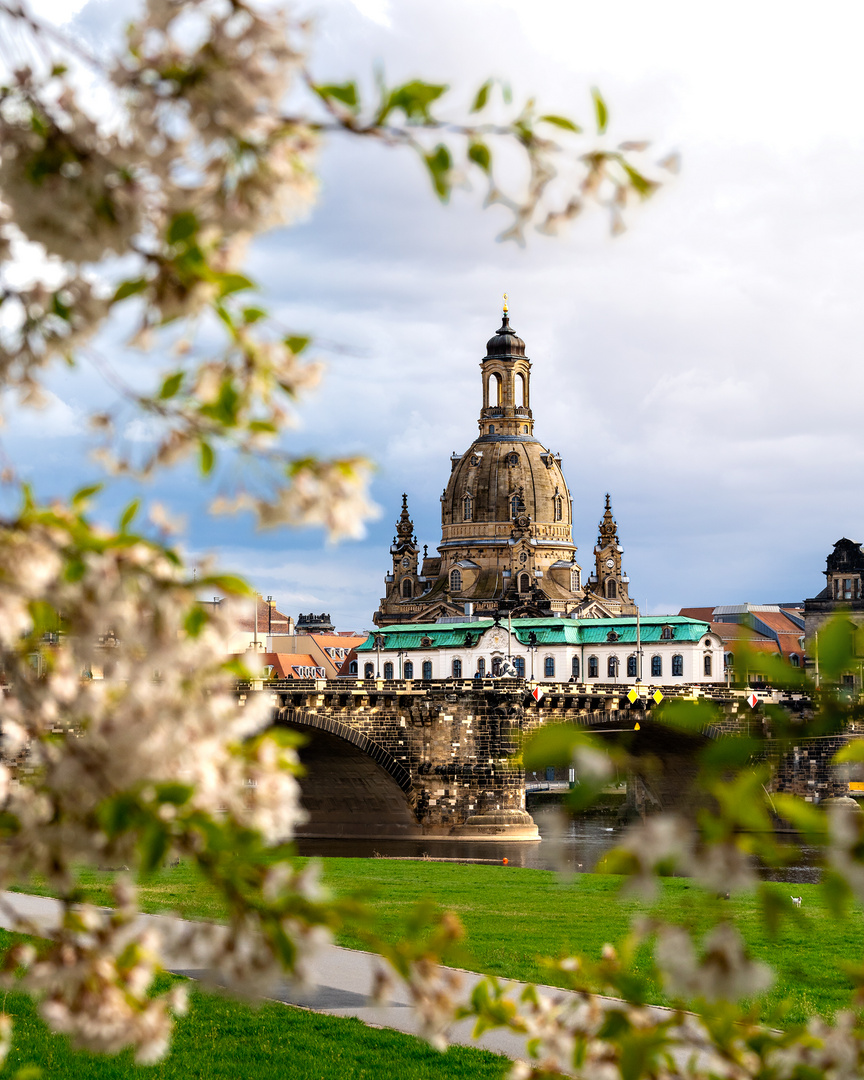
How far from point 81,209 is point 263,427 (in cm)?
50

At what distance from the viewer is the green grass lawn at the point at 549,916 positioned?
39.3 ft

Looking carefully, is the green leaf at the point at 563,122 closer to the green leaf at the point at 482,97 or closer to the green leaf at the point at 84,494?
the green leaf at the point at 482,97

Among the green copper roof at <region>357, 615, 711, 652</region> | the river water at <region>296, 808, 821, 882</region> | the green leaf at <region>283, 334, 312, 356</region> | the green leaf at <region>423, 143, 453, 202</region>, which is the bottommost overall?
the river water at <region>296, 808, 821, 882</region>

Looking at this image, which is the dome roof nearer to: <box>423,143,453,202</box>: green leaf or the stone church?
the stone church

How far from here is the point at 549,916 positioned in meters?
17.5

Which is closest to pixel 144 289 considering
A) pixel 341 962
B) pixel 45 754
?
pixel 45 754

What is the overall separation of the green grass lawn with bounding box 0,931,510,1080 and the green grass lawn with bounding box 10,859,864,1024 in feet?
2.71

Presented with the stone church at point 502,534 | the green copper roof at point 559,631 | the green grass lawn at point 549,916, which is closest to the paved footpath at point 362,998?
the green grass lawn at point 549,916

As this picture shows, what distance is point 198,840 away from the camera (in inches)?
90.8

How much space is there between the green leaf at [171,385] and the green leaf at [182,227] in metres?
0.25

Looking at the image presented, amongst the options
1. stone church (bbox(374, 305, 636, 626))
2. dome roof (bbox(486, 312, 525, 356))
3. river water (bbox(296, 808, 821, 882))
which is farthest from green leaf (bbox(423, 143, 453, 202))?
dome roof (bbox(486, 312, 525, 356))

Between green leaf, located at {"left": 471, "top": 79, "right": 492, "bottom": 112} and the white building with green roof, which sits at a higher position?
the white building with green roof

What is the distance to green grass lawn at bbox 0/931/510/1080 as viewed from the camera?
8930 millimetres

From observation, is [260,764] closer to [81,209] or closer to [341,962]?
[81,209]
